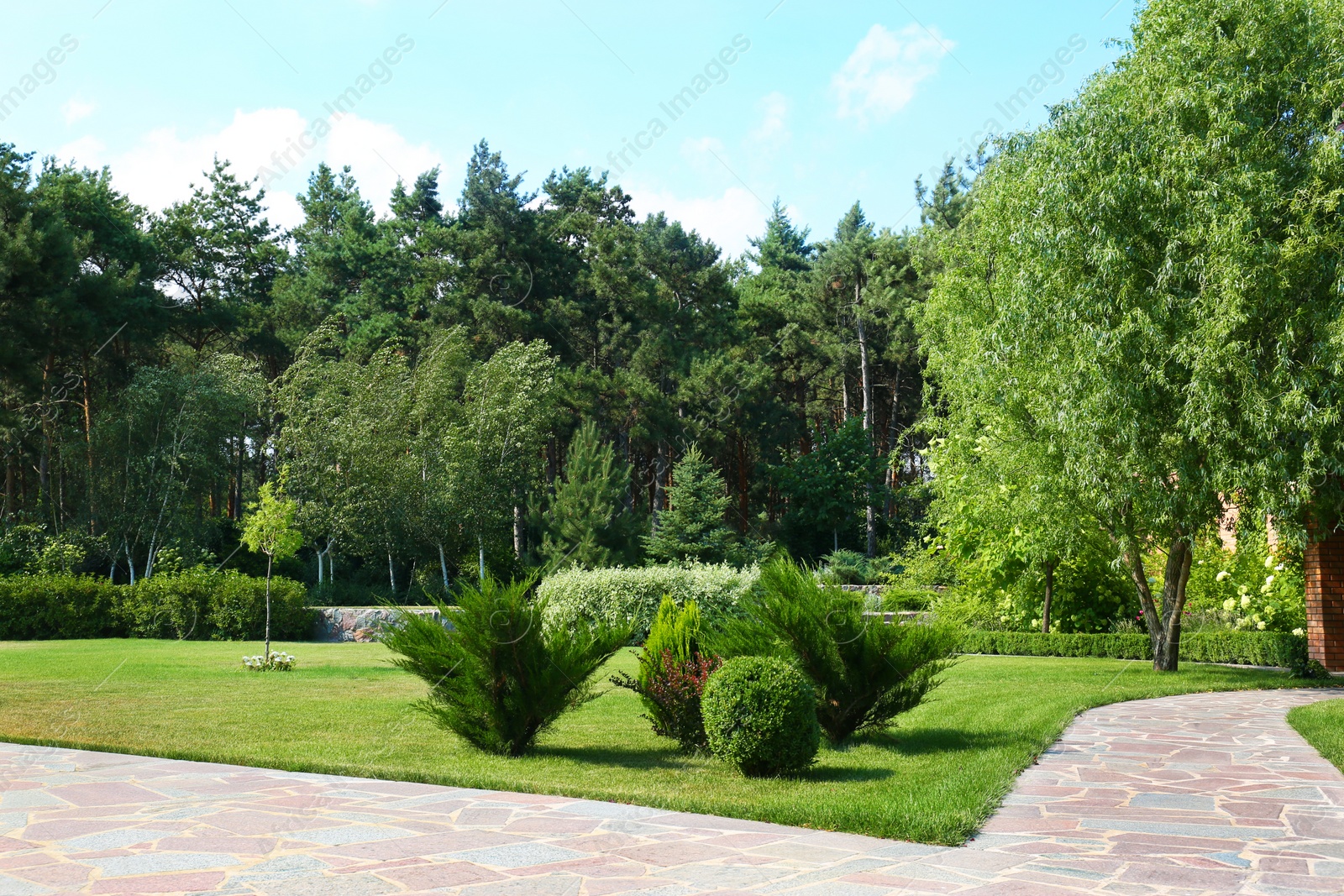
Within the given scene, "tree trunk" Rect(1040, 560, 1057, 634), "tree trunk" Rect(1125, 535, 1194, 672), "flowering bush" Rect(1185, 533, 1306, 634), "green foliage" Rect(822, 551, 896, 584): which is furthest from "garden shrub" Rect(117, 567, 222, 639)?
"flowering bush" Rect(1185, 533, 1306, 634)

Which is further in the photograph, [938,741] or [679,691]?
[938,741]

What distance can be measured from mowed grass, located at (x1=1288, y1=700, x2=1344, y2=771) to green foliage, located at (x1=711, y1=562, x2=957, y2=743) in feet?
9.84

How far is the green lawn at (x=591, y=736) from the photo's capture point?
6168 millimetres

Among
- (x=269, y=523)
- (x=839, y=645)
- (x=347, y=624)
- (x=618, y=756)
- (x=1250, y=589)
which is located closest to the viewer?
(x=839, y=645)

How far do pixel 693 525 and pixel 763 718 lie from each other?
2252 centimetres

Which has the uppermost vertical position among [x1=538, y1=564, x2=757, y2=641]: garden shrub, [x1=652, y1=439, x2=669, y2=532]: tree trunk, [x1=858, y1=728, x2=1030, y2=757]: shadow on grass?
[x1=652, y1=439, x2=669, y2=532]: tree trunk

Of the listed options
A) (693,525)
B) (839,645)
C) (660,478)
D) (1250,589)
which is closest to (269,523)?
(839,645)

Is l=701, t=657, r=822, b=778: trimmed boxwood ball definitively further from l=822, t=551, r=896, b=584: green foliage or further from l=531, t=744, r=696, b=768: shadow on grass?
l=822, t=551, r=896, b=584: green foliage

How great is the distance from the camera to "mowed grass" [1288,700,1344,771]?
25.9 feet

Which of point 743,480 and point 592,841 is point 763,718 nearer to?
point 592,841

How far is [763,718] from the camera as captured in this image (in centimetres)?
692

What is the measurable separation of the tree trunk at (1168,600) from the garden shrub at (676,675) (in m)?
8.96

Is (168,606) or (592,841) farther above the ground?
(168,606)

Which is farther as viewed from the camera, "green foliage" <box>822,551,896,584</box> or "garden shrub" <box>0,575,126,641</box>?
"green foliage" <box>822,551,896,584</box>
